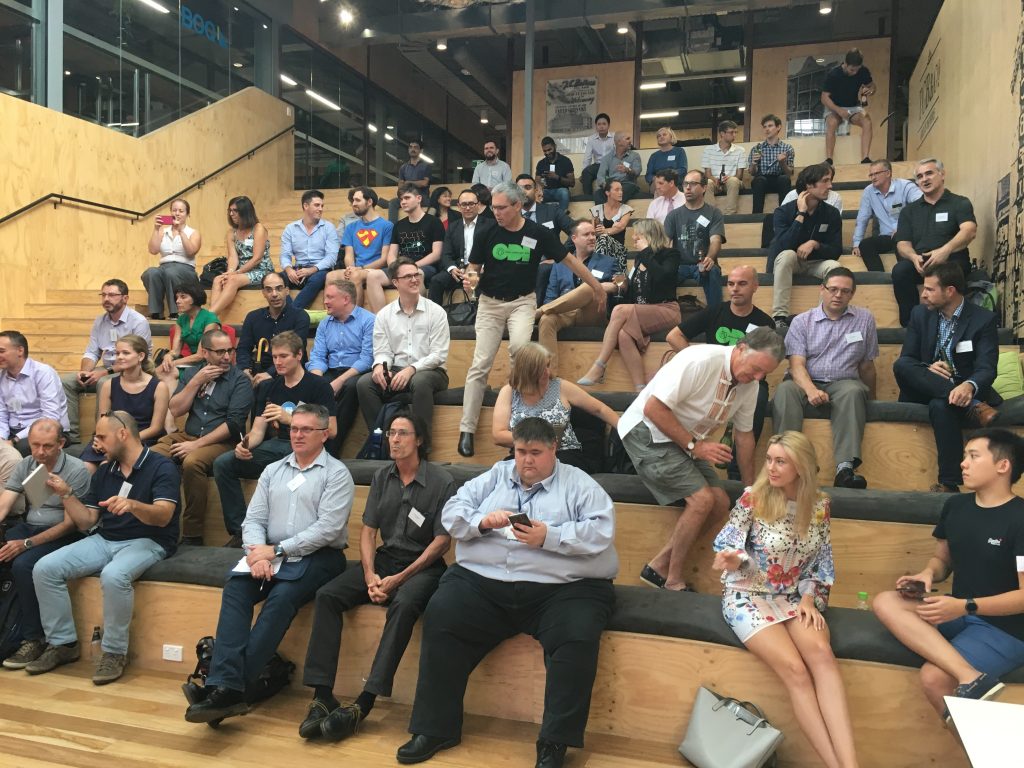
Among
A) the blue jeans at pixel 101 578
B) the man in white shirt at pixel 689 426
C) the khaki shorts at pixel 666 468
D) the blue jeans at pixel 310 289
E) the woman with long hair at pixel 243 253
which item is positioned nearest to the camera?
the man in white shirt at pixel 689 426

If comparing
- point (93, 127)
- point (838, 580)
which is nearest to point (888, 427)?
point (838, 580)

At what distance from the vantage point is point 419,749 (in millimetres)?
2590

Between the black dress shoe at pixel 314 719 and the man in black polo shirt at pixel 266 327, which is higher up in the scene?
the man in black polo shirt at pixel 266 327

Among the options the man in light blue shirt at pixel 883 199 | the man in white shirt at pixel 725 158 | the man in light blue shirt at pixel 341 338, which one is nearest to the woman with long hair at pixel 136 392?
the man in light blue shirt at pixel 341 338

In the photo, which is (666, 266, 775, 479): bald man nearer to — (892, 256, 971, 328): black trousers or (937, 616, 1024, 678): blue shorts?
(892, 256, 971, 328): black trousers

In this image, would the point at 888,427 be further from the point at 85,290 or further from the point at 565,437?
the point at 85,290

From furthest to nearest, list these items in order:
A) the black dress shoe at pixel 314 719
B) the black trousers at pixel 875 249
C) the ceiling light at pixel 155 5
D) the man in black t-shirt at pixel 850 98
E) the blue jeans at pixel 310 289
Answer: the man in black t-shirt at pixel 850 98 < the ceiling light at pixel 155 5 < the blue jeans at pixel 310 289 < the black trousers at pixel 875 249 < the black dress shoe at pixel 314 719

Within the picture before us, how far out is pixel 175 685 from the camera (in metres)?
3.20

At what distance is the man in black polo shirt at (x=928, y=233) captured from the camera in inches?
184

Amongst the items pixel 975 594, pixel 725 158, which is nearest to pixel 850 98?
pixel 725 158

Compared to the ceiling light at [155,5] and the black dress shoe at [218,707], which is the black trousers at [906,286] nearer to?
the black dress shoe at [218,707]

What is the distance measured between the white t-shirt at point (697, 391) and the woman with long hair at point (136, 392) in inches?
100

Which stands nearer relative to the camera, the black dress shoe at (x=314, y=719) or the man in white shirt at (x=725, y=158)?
the black dress shoe at (x=314, y=719)

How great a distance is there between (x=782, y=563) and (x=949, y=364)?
5.03ft
